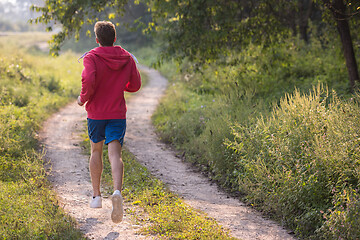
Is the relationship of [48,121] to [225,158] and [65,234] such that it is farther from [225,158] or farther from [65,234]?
[65,234]

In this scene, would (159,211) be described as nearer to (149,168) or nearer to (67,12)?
(149,168)

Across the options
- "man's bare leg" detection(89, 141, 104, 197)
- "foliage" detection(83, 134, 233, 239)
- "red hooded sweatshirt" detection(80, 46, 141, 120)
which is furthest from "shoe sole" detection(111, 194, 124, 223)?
"red hooded sweatshirt" detection(80, 46, 141, 120)

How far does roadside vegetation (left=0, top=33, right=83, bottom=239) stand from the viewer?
424 cm

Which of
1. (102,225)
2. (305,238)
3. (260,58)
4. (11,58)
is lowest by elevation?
(305,238)

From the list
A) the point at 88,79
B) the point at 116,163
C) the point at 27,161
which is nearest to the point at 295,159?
the point at 116,163

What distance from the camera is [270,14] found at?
1105cm

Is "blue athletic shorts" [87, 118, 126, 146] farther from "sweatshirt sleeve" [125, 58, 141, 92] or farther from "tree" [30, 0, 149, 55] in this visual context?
"tree" [30, 0, 149, 55]

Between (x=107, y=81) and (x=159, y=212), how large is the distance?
6.01 ft

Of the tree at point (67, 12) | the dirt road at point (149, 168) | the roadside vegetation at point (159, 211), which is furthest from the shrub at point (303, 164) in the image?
the tree at point (67, 12)

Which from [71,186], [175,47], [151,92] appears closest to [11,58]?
[151,92]

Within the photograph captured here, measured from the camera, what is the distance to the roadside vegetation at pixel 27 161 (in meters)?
4.24

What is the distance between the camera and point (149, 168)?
736cm

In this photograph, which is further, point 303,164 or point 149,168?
→ point 149,168

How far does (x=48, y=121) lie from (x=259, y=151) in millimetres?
6906
